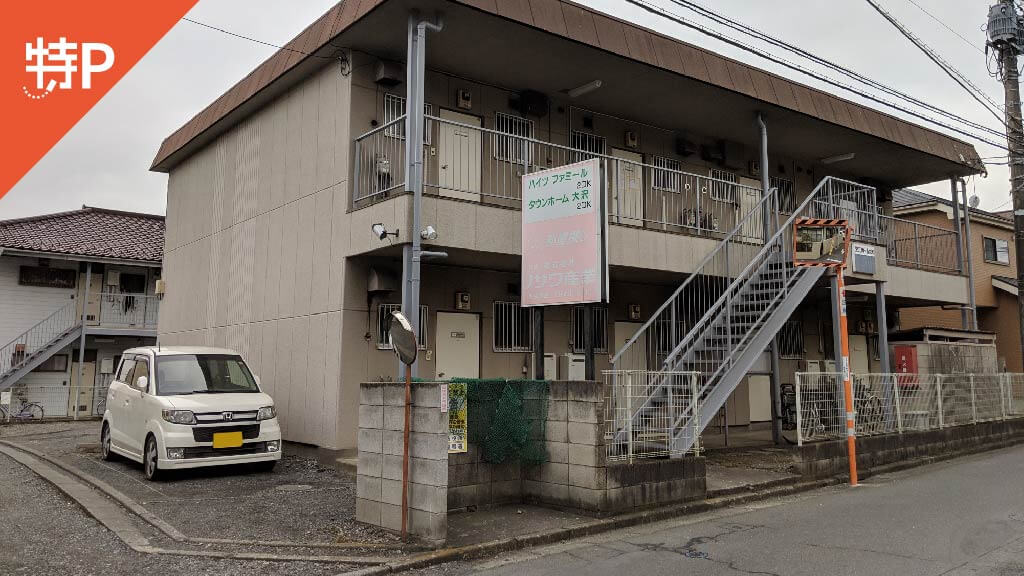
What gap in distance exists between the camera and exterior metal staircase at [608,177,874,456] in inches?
324

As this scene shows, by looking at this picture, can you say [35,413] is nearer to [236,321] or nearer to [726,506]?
[236,321]

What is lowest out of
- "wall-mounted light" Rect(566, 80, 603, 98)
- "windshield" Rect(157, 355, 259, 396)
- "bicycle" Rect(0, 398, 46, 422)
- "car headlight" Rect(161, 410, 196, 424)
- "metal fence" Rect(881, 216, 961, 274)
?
"bicycle" Rect(0, 398, 46, 422)

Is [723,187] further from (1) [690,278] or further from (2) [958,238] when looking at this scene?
(2) [958,238]

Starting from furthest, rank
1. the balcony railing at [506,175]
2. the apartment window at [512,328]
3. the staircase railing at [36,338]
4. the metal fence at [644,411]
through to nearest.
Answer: the staircase railing at [36,338], the apartment window at [512,328], the balcony railing at [506,175], the metal fence at [644,411]

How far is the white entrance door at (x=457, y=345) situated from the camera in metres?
11.5

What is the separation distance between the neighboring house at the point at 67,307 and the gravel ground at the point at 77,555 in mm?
16370

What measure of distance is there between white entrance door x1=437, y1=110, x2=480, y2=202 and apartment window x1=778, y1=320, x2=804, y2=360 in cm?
848

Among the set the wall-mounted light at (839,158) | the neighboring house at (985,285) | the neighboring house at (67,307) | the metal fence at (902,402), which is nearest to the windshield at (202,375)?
the metal fence at (902,402)

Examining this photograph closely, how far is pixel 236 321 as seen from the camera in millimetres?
13672

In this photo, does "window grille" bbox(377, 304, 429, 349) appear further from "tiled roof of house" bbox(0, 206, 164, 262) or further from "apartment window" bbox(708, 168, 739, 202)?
"tiled roof of house" bbox(0, 206, 164, 262)

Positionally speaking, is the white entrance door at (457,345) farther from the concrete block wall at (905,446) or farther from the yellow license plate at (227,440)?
the concrete block wall at (905,446)

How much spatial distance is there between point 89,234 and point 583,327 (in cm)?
1904

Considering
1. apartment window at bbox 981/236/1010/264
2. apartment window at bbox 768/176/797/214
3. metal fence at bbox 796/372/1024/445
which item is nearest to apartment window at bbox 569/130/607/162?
apartment window at bbox 768/176/797/214

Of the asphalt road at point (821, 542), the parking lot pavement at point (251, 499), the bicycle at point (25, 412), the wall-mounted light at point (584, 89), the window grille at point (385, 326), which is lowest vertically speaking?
the asphalt road at point (821, 542)
